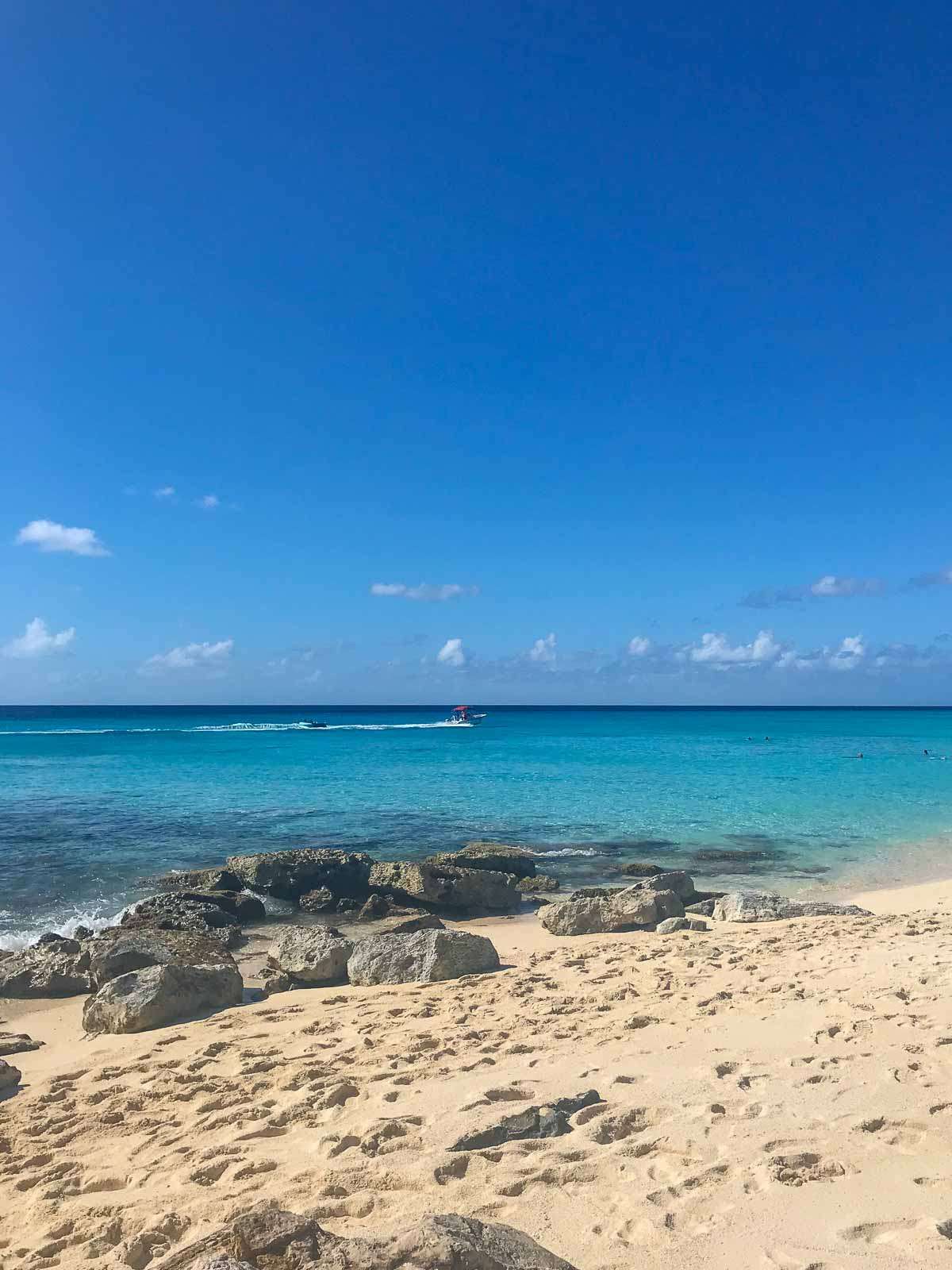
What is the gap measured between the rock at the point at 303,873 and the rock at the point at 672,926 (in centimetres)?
630

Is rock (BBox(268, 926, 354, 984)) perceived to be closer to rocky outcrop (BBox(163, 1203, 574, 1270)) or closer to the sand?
the sand

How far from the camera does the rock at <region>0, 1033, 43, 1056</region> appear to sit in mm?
7898

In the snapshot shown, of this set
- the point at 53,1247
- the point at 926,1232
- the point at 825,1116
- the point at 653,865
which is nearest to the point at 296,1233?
the point at 53,1247

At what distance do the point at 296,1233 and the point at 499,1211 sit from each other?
1234 mm

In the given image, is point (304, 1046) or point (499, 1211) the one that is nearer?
point (499, 1211)

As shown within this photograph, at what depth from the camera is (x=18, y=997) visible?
383 inches

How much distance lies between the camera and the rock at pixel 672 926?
12.4m

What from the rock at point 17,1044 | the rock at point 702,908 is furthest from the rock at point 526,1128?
the rock at point 702,908

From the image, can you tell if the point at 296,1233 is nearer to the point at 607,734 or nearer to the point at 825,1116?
the point at 825,1116

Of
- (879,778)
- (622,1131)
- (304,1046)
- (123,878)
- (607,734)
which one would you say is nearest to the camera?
(622,1131)

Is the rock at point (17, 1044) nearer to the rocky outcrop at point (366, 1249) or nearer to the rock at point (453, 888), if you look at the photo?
the rocky outcrop at point (366, 1249)

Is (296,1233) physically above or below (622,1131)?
above

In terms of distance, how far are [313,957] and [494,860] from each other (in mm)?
8292

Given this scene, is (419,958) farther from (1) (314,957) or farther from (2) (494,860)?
(2) (494,860)
